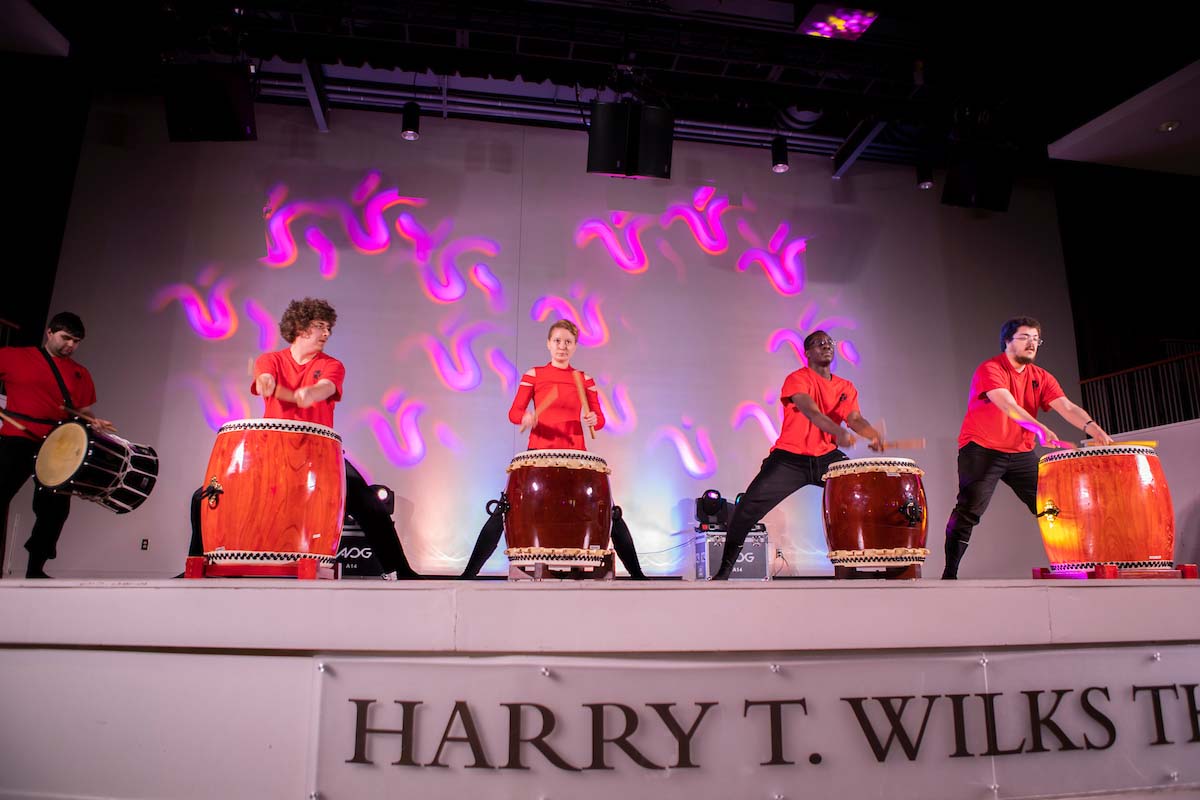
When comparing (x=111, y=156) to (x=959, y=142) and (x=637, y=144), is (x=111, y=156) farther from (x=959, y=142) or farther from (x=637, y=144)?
(x=959, y=142)

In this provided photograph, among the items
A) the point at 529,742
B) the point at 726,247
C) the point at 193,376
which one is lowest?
the point at 529,742

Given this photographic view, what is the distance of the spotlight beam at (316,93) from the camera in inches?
257

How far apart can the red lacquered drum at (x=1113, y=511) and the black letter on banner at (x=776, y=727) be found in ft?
6.57

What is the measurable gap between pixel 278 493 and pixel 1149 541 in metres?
3.16

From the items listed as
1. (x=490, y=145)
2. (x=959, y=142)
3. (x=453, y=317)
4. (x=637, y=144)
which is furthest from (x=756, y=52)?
(x=453, y=317)

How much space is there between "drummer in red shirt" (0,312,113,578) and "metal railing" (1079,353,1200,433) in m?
8.92

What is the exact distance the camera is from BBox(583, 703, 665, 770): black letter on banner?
5.48 ft

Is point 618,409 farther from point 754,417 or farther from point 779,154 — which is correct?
point 779,154

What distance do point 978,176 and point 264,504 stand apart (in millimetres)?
6449

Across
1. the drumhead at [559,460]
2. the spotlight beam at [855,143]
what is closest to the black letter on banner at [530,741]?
the drumhead at [559,460]

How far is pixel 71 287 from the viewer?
6887mm

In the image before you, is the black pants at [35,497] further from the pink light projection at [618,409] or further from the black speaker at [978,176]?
the black speaker at [978,176]

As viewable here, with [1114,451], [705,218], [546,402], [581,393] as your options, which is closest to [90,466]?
[546,402]

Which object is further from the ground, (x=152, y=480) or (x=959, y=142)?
(x=959, y=142)
